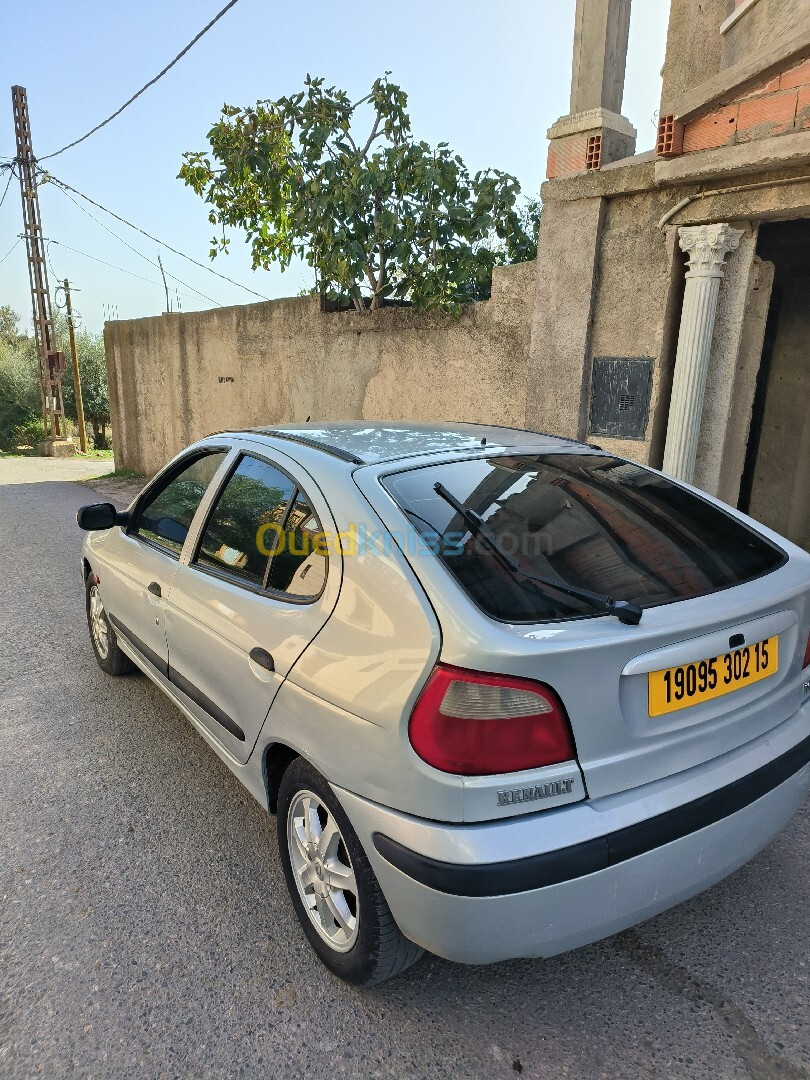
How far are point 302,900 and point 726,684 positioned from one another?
1.39 metres

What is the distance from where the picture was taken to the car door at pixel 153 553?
294cm

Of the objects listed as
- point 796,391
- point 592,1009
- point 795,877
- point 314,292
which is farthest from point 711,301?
point 314,292

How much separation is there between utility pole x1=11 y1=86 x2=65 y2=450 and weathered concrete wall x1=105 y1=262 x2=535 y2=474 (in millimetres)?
7839

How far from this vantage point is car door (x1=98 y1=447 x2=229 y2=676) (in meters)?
2.94

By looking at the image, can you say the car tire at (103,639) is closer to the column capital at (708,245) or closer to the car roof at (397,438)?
the car roof at (397,438)

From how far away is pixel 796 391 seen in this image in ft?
22.7

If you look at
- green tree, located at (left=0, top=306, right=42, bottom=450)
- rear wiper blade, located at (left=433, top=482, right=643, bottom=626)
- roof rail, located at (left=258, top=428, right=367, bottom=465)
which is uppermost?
roof rail, located at (left=258, top=428, right=367, bottom=465)

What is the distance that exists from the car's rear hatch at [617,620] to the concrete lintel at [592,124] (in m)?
4.19

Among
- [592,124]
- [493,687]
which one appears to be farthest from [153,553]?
[592,124]

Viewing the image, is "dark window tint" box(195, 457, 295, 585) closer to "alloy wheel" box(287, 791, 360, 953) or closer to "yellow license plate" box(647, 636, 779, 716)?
"alloy wheel" box(287, 791, 360, 953)

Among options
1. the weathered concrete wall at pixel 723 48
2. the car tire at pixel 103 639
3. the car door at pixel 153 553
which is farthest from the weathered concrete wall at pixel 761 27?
the car tire at pixel 103 639

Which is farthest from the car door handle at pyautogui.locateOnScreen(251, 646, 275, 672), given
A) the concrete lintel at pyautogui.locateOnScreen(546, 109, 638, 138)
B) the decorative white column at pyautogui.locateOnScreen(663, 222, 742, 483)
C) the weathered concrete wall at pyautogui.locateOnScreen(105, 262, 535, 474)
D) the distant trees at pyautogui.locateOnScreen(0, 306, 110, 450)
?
the distant trees at pyautogui.locateOnScreen(0, 306, 110, 450)

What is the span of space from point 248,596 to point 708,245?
4034 mm

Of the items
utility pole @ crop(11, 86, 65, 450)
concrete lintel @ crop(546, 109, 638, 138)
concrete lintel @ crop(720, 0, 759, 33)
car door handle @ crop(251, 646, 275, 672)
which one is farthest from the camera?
utility pole @ crop(11, 86, 65, 450)
